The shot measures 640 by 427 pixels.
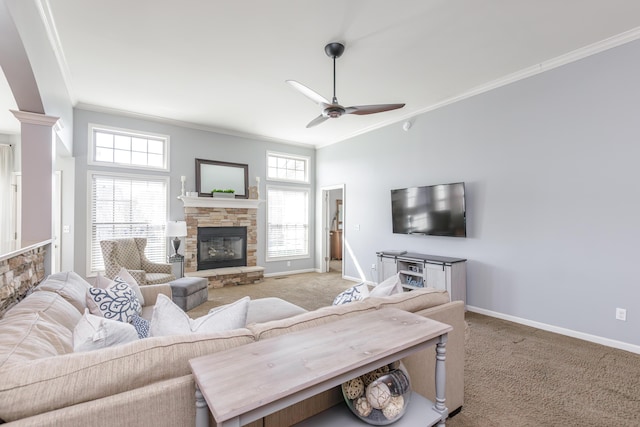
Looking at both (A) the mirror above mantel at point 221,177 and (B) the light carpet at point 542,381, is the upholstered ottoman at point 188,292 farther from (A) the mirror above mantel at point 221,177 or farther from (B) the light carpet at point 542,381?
(B) the light carpet at point 542,381

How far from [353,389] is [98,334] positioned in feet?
3.71

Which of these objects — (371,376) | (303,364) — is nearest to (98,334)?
(303,364)

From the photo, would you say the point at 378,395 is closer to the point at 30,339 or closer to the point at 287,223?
the point at 30,339

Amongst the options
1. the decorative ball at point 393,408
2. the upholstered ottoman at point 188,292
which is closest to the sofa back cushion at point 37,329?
the decorative ball at point 393,408

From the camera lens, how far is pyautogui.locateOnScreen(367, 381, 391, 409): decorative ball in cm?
133

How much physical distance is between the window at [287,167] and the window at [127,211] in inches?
88.6

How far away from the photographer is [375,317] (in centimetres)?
162

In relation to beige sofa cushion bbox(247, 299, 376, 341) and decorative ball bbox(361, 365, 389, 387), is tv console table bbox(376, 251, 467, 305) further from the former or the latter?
decorative ball bbox(361, 365, 389, 387)


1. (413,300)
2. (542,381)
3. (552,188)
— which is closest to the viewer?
(413,300)

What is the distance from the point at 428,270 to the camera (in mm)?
4234

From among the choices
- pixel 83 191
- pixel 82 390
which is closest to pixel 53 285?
pixel 82 390

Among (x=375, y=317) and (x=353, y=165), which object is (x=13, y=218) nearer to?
(x=353, y=165)

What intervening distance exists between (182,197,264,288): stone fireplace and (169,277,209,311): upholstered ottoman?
110 centimetres

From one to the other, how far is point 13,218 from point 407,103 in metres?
7.16
